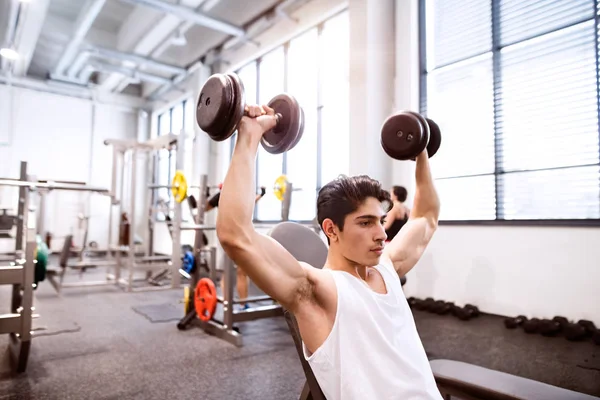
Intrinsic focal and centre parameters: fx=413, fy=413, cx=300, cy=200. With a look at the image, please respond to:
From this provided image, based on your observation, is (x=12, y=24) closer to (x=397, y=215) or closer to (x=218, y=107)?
(x=397, y=215)

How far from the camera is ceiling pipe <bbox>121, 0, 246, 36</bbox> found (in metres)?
4.66

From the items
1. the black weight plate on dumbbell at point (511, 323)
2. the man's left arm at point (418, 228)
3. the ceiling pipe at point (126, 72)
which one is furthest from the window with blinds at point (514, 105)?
the ceiling pipe at point (126, 72)

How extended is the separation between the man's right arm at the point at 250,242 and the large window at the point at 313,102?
11.4 ft

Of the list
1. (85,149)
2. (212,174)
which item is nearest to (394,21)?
(212,174)

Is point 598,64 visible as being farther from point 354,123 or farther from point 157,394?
point 157,394

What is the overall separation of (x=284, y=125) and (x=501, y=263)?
116 inches

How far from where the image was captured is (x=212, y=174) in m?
6.64

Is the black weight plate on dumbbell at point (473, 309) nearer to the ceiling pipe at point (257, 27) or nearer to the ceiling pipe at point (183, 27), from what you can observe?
the ceiling pipe at point (257, 27)

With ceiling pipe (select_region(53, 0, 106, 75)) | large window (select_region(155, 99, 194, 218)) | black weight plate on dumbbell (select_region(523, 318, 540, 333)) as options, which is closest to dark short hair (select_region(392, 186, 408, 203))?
black weight plate on dumbbell (select_region(523, 318, 540, 333))

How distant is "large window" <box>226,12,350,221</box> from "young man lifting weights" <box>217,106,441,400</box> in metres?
3.37

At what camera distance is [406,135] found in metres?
1.26

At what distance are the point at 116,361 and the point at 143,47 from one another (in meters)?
5.45

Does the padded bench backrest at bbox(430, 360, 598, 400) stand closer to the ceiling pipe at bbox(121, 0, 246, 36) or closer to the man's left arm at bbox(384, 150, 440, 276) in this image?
the man's left arm at bbox(384, 150, 440, 276)

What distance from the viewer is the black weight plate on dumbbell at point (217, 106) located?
0.81 m
